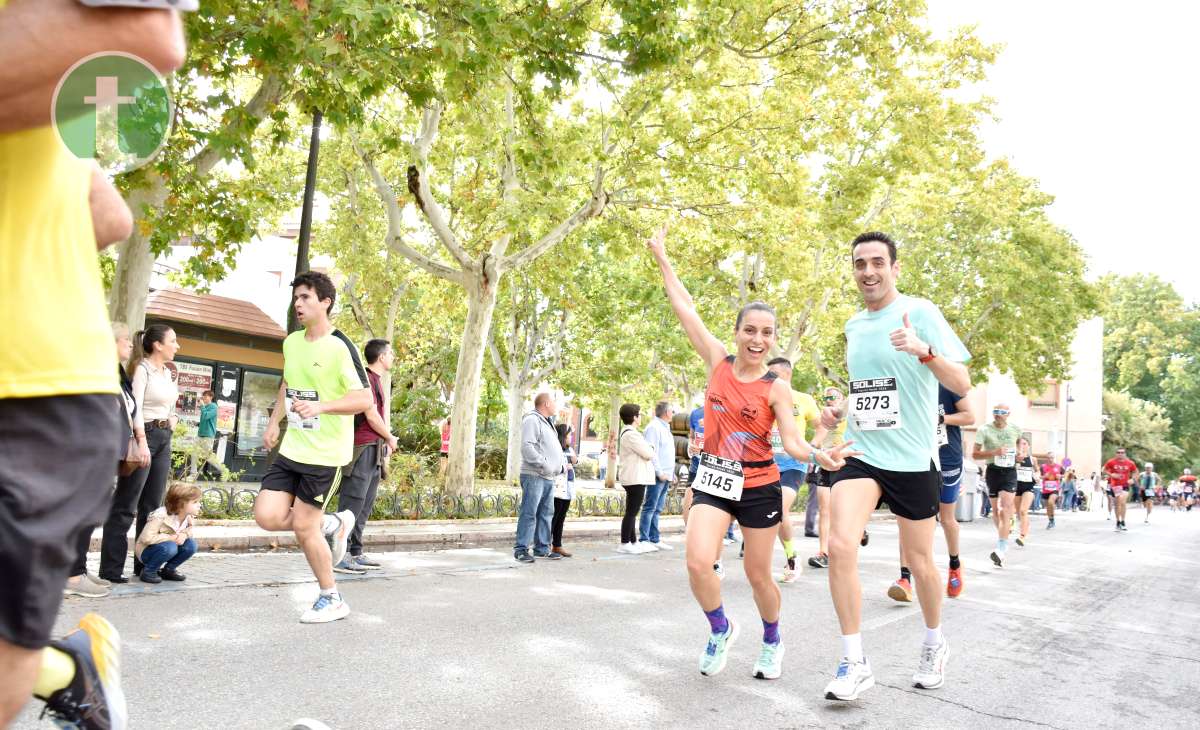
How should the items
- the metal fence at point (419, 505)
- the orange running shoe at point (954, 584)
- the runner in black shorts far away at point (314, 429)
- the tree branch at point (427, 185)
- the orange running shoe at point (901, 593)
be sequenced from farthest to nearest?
the tree branch at point (427, 185) → the metal fence at point (419, 505) → the orange running shoe at point (954, 584) → the orange running shoe at point (901, 593) → the runner in black shorts far away at point (314, 429)

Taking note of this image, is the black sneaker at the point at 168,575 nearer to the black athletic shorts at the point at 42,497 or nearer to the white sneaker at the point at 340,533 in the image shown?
the white sneaker at the point at 340,533

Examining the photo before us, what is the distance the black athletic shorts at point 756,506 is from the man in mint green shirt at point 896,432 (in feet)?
1.05

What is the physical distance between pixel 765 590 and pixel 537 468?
18.1 ft

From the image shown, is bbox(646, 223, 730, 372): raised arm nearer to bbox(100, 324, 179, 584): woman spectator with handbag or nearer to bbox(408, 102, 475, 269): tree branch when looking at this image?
bbox(100, 324, 179, 584): woman spectator with handbag

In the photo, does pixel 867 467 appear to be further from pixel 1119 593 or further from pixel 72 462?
pixel 1119 593

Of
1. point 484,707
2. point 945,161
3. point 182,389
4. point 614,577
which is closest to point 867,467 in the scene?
point 484,707

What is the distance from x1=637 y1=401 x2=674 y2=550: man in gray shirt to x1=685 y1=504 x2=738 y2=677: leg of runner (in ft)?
24.4

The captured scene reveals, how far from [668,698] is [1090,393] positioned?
2883 inches

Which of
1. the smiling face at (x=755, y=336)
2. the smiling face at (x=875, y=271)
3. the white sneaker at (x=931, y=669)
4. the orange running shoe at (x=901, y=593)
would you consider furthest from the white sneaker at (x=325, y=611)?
the orange running shoe at (x=901, y=593)

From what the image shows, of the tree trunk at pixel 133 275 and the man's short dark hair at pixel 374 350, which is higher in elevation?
the tree trunk at pixel 133 275

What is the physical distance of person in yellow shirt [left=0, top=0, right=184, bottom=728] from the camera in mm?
1576

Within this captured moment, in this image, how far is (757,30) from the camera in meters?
15.0

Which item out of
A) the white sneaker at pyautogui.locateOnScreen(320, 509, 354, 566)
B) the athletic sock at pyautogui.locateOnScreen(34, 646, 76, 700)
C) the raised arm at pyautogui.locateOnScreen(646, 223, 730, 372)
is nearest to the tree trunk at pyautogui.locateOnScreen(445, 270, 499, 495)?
the white sneaker at pyautogui.locateOnScreen(320, 509, 354, 566)

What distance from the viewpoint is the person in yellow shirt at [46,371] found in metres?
1.58
